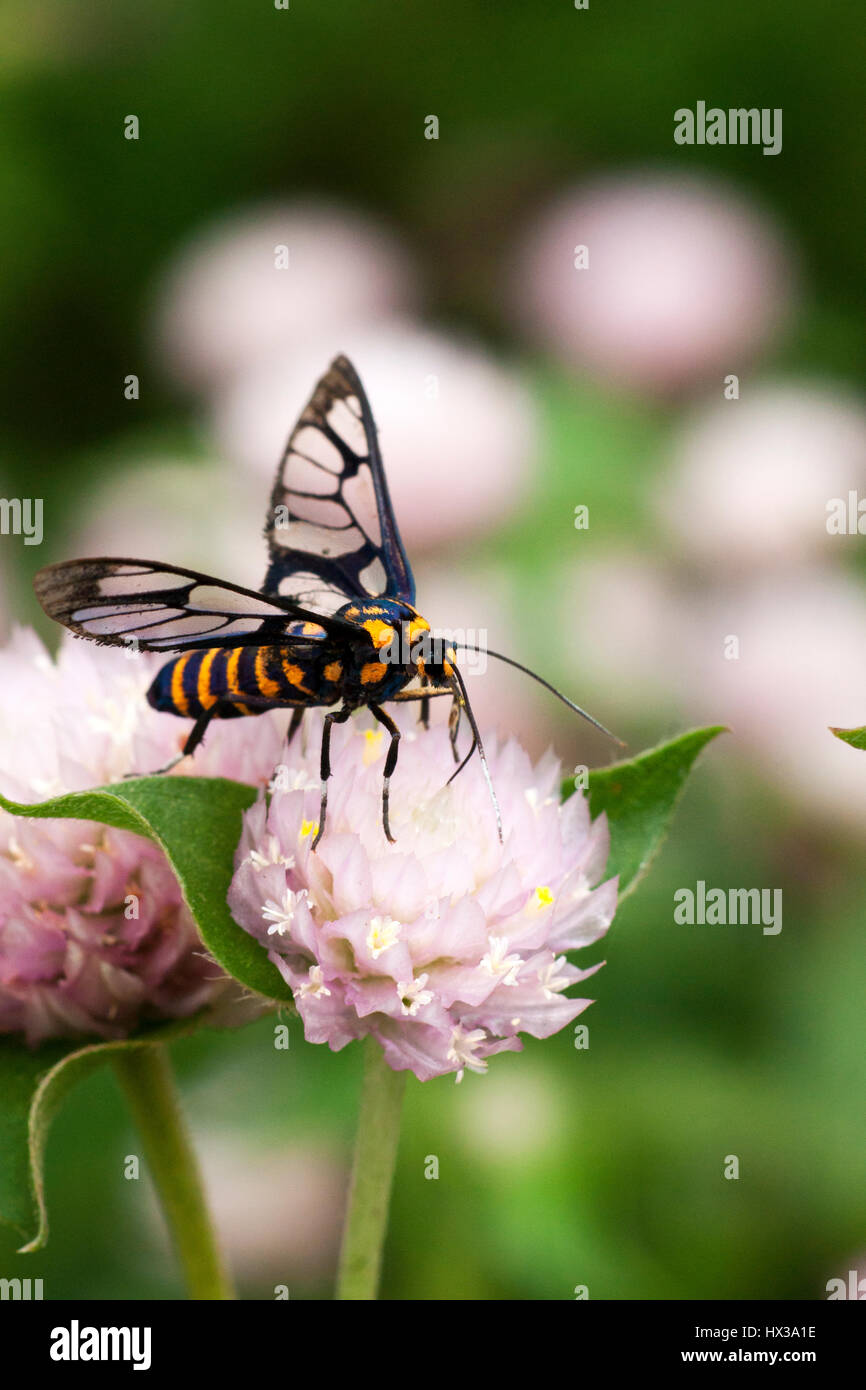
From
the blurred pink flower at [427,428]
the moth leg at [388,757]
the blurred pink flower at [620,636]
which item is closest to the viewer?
the moth leg at [388,757]

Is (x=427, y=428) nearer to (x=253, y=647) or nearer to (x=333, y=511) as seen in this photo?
(x=333, y=511)

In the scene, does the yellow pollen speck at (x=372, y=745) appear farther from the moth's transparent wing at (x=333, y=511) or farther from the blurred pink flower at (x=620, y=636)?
the blurred pink flower at (x=620, y=636)

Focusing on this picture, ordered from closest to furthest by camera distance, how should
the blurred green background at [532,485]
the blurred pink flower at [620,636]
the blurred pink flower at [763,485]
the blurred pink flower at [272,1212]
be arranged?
the blurred green background at [532,485] → the blurred pink flower at [272,1212] → the blurred pink flower at [620,636] → the blurred pink flower at [763,485]

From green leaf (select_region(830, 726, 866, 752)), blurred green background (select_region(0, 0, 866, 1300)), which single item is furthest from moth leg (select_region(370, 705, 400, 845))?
blurred green background (select_region(0, 0, 866, 1300))

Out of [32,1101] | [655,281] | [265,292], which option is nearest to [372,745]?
[32,1101]

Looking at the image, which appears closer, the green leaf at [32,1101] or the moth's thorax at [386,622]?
the green leaf at [32,1101]

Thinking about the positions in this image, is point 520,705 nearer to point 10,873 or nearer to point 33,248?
point 10,873

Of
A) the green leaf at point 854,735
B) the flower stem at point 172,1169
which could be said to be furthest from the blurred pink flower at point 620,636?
the green leaf at point 854,735
